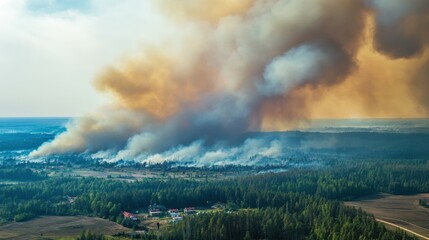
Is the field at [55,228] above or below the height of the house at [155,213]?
below

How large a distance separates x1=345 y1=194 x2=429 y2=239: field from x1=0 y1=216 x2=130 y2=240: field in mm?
23476

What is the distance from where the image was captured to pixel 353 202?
176 ft

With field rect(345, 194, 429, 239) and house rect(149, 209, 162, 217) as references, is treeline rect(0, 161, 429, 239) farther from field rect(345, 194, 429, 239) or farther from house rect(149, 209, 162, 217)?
field rect(345, 194, 429, 239)

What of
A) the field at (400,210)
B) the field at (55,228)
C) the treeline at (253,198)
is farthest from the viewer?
the field at (400,210)

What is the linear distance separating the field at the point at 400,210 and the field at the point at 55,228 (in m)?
23.5

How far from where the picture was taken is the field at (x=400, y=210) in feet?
142

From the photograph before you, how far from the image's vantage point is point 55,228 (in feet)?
134

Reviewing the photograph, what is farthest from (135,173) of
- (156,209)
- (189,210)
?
(189,210)

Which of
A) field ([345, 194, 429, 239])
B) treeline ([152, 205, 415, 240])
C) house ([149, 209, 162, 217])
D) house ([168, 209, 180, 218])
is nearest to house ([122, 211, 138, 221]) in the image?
house ([149, 209, 162, 217])

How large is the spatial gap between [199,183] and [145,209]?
11737mm

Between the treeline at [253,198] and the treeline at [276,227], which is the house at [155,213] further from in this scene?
the treeline at [276,227]

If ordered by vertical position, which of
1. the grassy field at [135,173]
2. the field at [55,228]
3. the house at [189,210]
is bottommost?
the field at [55,228]

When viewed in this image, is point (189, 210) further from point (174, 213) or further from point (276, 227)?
point (276, 227)

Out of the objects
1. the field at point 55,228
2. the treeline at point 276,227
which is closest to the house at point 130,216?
the field at point 55,228
